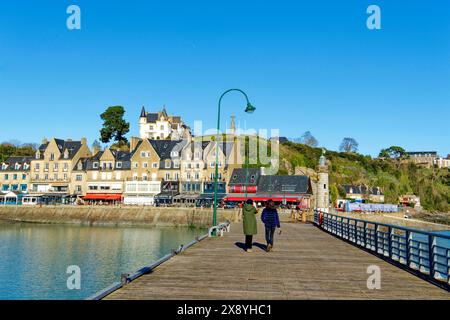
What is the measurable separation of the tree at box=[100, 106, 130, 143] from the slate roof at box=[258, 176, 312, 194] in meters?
45.5

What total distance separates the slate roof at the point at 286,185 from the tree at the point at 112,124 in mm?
45495

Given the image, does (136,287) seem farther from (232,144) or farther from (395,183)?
(395,183)

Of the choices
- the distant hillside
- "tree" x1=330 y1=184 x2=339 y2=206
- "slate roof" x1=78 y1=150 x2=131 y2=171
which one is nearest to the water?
"slate roof" x1=78 y1=150 x2=131 y2=171

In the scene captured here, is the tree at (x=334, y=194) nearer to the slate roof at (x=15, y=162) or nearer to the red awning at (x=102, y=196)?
the red awning at (x=102, y=196)

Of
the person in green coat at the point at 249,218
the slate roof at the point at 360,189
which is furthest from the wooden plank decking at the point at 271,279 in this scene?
the slate roof at the point at 360,189

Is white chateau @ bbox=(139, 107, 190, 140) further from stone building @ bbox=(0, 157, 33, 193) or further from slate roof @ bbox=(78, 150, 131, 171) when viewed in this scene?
stone building @ bbox=(0, 157, 33, 193)

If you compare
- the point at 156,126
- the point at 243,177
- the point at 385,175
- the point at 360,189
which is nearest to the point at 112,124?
the point at 156,126

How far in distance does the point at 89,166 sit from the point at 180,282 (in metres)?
80.5

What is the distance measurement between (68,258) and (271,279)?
26.8 m

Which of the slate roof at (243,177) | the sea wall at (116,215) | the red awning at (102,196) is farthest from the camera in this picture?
the red awning at (102,196)

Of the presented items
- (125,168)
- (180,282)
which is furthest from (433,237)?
(125,168)

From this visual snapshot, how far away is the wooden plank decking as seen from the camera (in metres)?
9.70

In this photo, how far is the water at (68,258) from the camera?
2305 cm
